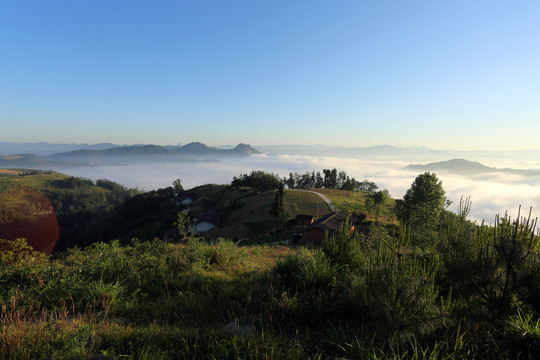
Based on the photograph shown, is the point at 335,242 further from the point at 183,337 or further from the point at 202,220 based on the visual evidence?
the point at 202,220

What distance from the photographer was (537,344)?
→ 346 cm

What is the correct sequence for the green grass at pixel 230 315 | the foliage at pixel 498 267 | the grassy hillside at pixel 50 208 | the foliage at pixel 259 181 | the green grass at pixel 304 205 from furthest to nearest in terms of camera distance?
the foliage at pixel 259 181 → the grassy hillside at pixel 50 208 → the green grass at pixel 304 205 → the foliage at pixel 498 267 → the green grass at pixel 230 315

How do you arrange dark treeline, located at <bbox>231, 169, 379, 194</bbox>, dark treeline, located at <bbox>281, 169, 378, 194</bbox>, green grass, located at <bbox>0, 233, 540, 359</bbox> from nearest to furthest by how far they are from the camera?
green grass, located at <bbox>0, 233, 540, 359</bbox> → dark treeline, located at <bbox>231, 169, 379, 194</bbox> → dark treeline, located at <bbox>281, 169, 378, 194</bbox>

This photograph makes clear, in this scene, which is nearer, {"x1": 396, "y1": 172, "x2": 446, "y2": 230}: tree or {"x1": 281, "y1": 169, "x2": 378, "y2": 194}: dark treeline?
{"x1": 396, "y1": 172, "x2": 446, "y2": 230}: tree

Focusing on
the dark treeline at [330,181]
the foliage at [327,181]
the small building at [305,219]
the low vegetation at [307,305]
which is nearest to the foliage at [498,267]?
the low vegetation at [307,305]

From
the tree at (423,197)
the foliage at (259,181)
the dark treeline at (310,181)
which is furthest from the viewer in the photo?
the dark treeline at (310,181)

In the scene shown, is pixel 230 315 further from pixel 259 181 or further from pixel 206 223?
pixel 259 181

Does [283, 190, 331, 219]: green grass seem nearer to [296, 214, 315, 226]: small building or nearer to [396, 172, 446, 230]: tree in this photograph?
[296, 214, 315, 226]: small building

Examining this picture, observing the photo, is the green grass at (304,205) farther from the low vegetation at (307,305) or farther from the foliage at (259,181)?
the low vegetation at (307,305)

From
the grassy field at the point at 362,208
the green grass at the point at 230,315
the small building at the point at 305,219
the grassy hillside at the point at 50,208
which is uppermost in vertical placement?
the green grass at the point at 230,315

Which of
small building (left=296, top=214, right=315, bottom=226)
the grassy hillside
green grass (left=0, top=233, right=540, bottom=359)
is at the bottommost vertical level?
the grassy hillside

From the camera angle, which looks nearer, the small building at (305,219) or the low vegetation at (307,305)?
the low vegetation at (307,305)

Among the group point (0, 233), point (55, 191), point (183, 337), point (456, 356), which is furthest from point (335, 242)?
point (55, 191)

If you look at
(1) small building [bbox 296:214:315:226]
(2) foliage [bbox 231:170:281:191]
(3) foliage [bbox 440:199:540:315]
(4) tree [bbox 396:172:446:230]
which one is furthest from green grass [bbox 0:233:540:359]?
(2) foliage [bbox 231:170:281:191]
